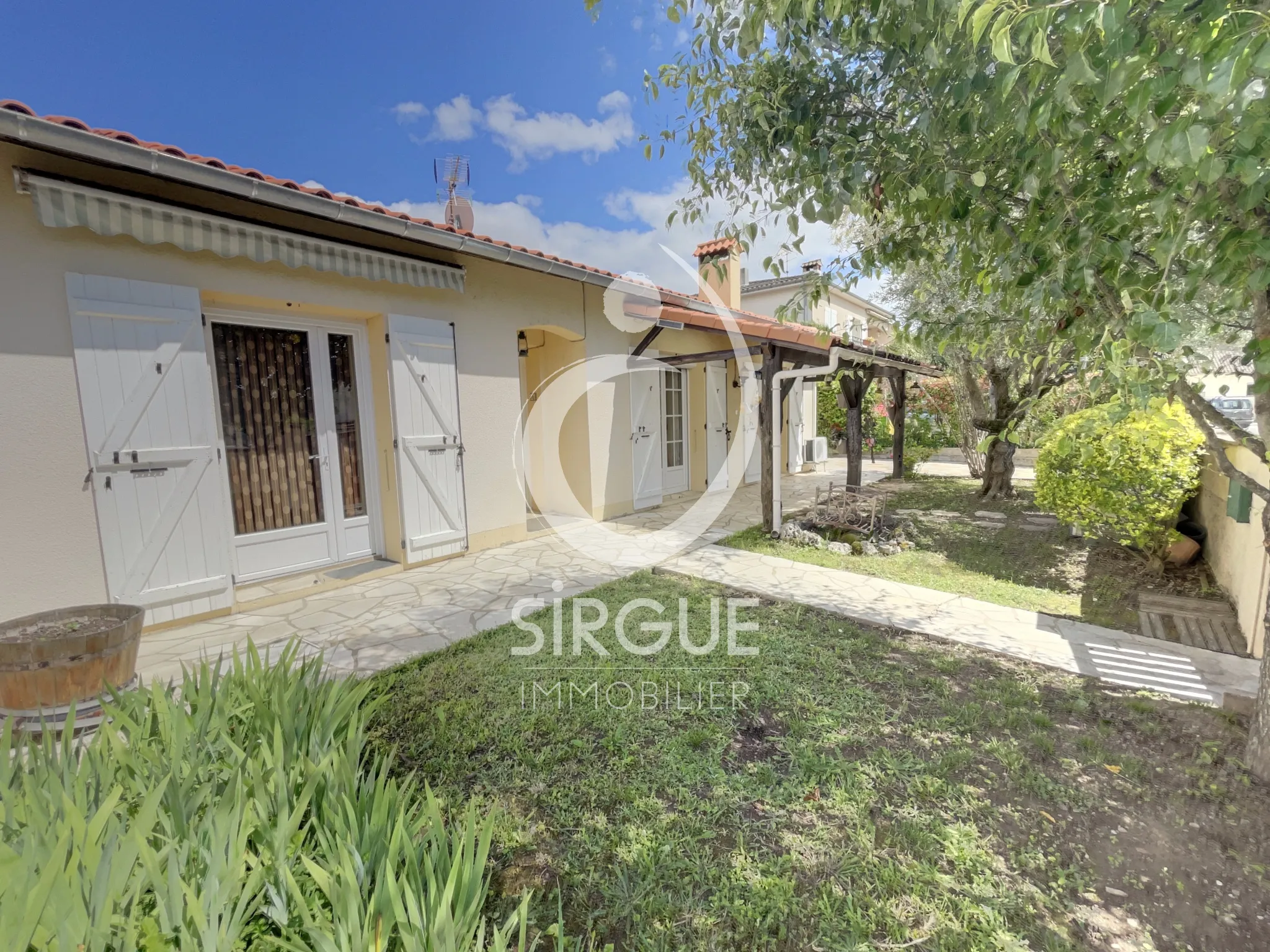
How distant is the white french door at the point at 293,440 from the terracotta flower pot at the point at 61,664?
6.51 ft

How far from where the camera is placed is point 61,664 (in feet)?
8.93

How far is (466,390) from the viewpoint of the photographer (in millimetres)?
6477

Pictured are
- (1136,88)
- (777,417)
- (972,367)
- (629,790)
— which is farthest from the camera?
(972,367)

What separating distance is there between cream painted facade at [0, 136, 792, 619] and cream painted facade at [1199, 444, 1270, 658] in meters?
6.52

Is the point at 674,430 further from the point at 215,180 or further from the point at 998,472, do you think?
the point at 215,180

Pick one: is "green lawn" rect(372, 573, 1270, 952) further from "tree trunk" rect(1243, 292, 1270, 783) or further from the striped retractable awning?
the striped retractable awning

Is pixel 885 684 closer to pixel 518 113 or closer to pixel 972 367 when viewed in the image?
pixel 972 367

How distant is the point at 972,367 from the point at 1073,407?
10.6ft

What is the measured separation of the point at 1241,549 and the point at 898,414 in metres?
7.54

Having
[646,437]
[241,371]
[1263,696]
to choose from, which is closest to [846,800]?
[1263,696]

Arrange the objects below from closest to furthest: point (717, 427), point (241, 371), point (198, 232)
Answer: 1. point (198, 232)
2. point (241, 371)
3. point (717, 427)

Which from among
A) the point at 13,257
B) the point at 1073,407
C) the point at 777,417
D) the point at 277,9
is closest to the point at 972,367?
the point at 1073,407

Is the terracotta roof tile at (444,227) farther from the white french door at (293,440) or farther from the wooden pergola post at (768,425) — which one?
the white french door at (293,440)

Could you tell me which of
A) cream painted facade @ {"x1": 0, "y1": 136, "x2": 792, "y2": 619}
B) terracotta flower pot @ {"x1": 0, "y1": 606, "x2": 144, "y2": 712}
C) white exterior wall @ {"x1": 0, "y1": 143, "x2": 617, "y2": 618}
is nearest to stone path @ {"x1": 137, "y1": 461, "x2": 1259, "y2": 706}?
terracotta flower pot @ {"x1": 0, "y1": 606, "x2": 144, "y2": 712}
